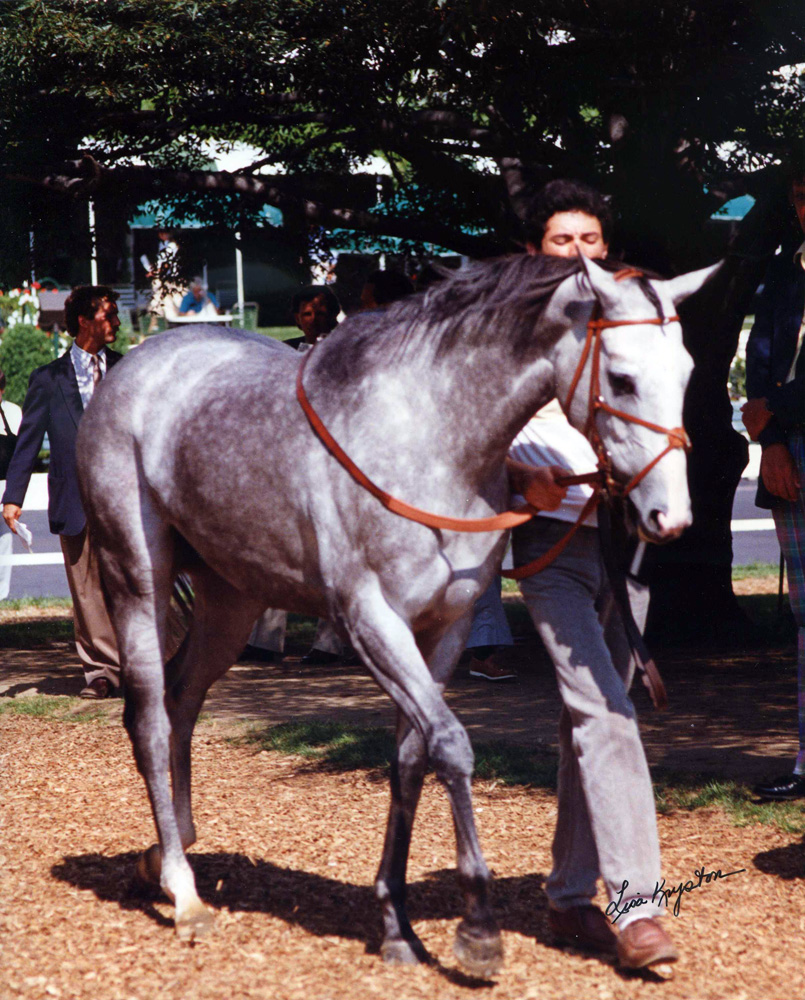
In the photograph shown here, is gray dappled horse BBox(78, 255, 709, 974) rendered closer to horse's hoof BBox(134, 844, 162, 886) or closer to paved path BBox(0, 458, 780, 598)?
horse's hoof BBox(134, 844, 162, 886)

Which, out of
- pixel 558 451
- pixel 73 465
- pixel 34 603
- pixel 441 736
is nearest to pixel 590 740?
pixel 441 736

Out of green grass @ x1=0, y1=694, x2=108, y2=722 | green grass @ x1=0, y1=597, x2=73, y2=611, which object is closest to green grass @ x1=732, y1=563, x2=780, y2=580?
green grass @ x1=0, y1=597, x2=73, y2=611

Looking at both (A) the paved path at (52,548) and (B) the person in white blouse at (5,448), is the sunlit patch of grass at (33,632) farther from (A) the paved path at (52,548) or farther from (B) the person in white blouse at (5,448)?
(A) the paved path at (52,548)

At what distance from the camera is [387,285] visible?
7520mm

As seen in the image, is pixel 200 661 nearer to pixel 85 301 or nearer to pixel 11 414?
pixel 85 301

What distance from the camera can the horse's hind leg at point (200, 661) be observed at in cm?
461

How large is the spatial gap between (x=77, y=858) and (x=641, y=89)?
15.7 ft

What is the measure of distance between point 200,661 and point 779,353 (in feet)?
8.51

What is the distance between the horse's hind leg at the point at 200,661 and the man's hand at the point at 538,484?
3.87ft

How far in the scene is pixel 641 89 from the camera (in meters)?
7.05

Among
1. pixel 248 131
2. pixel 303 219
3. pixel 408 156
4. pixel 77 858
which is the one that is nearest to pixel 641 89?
pixel 408 156

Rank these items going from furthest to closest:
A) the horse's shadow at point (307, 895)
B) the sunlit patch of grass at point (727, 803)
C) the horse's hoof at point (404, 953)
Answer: the sunlit patch of grass at point (727, 803) → the horse's shadow at point (307, 895) → the horse's hoof at point (404, 953)

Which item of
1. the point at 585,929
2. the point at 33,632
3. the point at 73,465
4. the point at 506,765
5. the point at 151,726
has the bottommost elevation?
the point at 33,632

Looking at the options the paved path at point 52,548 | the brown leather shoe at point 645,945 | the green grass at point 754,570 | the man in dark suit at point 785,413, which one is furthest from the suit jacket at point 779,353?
the paved path at point 52,548
